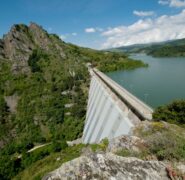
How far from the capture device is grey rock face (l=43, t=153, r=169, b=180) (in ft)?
16.3

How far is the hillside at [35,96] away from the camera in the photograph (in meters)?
46.1

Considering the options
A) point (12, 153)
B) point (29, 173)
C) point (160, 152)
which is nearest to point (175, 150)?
point (160, 152)

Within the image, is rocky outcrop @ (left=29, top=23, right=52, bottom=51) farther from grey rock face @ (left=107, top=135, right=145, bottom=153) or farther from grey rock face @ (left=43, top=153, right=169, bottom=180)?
grey rock face @ (left=43, top=153, right=169, bottom=180)

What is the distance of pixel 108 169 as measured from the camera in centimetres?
518

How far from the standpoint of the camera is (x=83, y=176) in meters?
4.96

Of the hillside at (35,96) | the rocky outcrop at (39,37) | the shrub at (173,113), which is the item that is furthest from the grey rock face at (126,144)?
the rocky outcrop at (39,37)

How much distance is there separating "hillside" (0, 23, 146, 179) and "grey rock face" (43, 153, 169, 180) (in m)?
33.5

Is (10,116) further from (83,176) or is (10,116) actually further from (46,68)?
(83,176)

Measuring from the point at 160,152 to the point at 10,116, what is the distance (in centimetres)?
5613

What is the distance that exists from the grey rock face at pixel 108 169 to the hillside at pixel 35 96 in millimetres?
33535

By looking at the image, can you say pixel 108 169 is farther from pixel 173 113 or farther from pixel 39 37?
pixel 39 37

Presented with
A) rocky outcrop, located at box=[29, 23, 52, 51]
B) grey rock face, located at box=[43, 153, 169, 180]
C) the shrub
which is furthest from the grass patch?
rocky outcrop, located at box=[29, 23, 52, 51]

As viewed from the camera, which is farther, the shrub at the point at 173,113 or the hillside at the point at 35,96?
the hillside at the point at 35,96

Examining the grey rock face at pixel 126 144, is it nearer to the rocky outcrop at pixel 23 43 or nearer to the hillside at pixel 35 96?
the hillside at pixel 35 96
